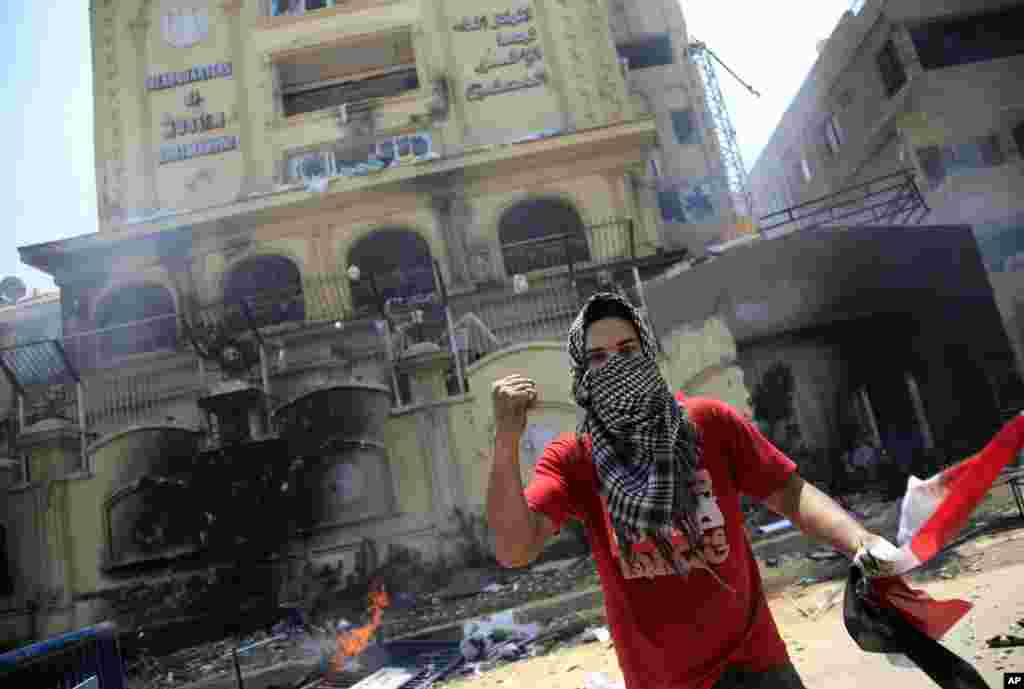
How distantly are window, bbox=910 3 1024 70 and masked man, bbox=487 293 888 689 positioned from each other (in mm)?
20302

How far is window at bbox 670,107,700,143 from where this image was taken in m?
23.5

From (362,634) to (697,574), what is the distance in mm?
7020

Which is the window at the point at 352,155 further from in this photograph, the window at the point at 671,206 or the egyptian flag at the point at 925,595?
the egyptian flag at the point at 925,595

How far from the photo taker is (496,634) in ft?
21.1

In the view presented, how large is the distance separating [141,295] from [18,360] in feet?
13.9

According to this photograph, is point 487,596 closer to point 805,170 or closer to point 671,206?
point 671,206

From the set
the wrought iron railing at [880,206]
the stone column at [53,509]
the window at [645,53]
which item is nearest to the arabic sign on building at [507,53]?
the wrought iron railing at [880,206]

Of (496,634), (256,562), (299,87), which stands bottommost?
(496,634)

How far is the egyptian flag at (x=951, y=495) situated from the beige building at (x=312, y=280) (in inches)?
308

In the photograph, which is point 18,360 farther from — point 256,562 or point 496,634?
point 496,634

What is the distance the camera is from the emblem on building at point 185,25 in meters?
17.9

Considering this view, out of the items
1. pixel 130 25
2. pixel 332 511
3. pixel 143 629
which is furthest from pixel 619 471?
pixel 130 25

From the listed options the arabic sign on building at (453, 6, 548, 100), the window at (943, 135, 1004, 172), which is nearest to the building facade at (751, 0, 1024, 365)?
the window at (943, 135, 1004, 172)

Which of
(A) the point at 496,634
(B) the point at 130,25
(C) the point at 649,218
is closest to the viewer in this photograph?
(A) the point at 496,634
